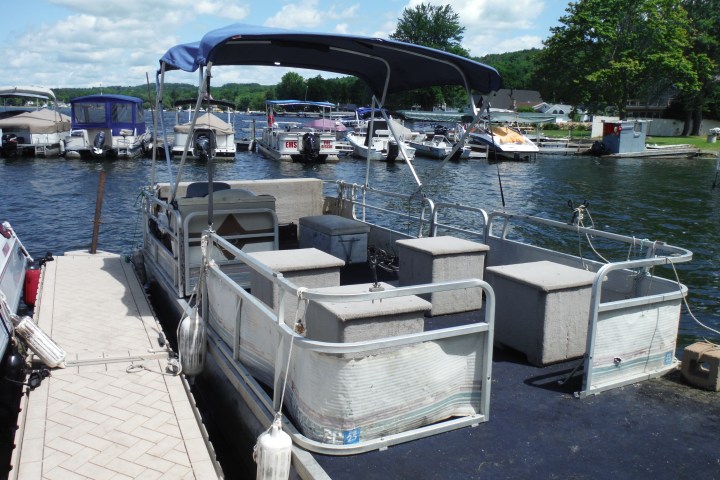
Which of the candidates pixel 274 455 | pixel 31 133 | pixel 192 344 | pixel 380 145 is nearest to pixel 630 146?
pixel 380 145

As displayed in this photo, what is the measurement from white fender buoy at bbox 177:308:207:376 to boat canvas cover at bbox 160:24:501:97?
2.65m

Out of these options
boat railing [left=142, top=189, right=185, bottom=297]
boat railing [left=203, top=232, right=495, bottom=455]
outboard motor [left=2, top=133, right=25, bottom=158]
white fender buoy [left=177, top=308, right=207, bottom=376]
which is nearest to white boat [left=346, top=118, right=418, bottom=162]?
outboard motor [left=2, top=133, right=25, bottom=158]

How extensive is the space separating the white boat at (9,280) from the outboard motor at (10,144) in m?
36.7

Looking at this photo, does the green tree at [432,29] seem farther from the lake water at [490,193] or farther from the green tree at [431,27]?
the lake water at [490,193]

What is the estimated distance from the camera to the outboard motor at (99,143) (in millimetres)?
43000

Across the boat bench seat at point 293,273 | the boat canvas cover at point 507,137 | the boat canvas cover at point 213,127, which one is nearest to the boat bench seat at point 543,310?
the boat bench seat at point 293,273

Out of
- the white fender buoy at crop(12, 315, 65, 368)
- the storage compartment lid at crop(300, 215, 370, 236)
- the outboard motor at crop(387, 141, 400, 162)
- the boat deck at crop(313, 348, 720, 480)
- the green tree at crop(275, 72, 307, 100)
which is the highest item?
the green tree at crop(275, 72, 307, 100)

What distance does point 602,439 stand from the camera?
15.9ft

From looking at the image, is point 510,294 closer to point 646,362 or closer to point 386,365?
point 646,362

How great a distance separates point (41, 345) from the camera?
6770mm

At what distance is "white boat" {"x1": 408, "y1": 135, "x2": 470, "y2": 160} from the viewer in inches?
2023

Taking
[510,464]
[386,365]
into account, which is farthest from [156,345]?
[510,464]

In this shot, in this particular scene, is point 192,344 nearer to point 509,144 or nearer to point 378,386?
point 378,386

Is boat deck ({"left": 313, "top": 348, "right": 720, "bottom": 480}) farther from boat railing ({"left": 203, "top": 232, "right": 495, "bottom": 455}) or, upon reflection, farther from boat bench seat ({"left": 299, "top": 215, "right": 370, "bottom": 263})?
boat bench seat ({"left": 299, "top": 215, "right": 370, "bottom": 263})
